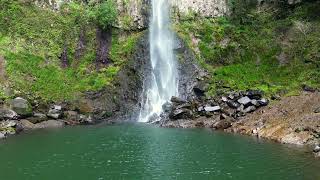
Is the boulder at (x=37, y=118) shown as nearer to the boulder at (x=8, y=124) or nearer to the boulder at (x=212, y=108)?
the boulder at (x=8, y=124)

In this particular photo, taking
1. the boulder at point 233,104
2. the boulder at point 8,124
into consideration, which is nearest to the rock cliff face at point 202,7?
the boulder at point 233,104

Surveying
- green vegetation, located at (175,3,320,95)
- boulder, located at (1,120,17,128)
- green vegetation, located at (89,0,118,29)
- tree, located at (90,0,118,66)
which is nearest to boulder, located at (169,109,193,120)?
green vegetation, located at (175,3,320,95)

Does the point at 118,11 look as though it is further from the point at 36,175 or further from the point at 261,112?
the point at 36,175

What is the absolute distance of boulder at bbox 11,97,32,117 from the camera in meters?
63.2

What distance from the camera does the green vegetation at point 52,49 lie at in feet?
229

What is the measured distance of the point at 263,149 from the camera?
4762 centimetres

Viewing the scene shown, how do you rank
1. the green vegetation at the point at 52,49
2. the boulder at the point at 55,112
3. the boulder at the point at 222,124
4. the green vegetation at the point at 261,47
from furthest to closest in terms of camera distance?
the green vegetation at the point at 52,49, the green vegetation at the point at 261,47, the boulder at the point at 55,112, the boulder at the point at 222,124

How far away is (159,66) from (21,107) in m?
23.3

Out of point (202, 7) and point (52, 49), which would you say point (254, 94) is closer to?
point (202, 7)

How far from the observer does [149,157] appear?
1802 inches

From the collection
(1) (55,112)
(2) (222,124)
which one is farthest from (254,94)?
(1) (55,112)

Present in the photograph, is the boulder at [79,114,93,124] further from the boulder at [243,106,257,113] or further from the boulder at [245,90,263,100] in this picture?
the boulder at [245,90,263,100]

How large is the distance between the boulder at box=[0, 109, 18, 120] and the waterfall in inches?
708

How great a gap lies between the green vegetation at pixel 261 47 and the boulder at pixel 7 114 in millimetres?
28136
